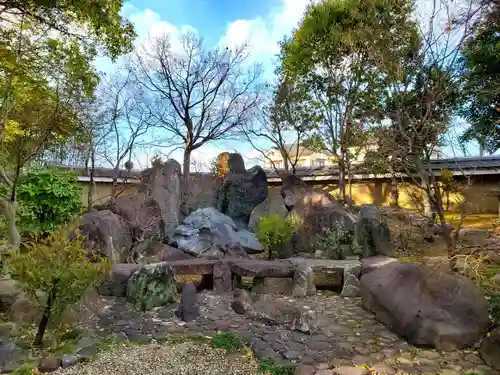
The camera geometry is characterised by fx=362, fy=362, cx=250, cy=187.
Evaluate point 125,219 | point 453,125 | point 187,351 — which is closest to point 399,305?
point 187,351

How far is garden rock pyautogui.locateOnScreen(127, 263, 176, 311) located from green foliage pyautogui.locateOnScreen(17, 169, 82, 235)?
4.00 meters

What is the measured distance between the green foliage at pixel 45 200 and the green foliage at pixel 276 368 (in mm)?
6771

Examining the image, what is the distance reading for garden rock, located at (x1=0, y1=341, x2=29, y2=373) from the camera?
11.2 feet

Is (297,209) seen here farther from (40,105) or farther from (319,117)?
(40,105)

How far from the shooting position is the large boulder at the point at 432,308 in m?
3.93

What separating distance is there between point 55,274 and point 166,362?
1428 millimetres

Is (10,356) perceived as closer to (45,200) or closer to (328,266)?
(328,266)

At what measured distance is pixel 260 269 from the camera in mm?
6281

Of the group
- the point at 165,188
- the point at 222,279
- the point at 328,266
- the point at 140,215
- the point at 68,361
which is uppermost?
the point at 165,188

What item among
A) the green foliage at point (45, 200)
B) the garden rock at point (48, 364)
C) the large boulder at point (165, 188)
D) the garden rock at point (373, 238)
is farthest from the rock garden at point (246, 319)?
the large boulder at point (165, 188)

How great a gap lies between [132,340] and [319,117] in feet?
41.8

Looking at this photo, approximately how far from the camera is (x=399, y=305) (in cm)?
446

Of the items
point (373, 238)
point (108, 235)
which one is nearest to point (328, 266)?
point (373, 238)

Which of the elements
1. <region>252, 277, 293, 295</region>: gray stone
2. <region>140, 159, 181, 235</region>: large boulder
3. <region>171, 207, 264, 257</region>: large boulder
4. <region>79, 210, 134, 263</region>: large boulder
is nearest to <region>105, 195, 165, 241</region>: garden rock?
<region>79, 210, 134, 263</region>: large boulder
